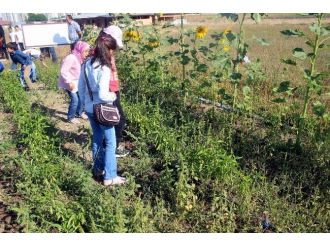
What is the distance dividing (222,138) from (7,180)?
2.49 m

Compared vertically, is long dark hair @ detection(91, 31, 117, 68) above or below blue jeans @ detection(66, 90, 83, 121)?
above

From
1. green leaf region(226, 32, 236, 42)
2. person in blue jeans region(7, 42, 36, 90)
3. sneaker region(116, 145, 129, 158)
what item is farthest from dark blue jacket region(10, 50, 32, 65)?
green leaf region(226, 32, 236, 42)

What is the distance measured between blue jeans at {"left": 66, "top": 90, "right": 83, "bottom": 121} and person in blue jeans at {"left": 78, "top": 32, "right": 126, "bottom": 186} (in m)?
1.96

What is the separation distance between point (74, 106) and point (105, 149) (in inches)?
86.0

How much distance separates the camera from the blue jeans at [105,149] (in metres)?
3.91

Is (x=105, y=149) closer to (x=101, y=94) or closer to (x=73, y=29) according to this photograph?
(x=101, y=94)

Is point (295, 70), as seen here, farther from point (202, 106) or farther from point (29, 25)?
point (29, 25)

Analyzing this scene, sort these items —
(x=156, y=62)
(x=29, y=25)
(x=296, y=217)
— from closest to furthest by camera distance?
(x=296, y=217), (x=156, y=62), (x=29, y=25)

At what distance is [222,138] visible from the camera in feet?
15.2

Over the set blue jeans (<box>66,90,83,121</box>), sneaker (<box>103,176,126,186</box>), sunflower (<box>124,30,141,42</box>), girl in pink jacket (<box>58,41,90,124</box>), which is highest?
sunflower (<box>124,30,141,42</box>)

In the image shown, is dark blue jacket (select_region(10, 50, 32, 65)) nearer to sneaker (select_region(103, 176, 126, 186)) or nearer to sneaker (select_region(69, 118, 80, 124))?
sneaker (select_region(69, 118, 80, 124))

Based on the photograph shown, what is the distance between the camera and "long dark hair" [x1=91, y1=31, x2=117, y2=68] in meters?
3.60

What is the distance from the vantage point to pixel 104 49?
3.62 metres
